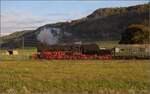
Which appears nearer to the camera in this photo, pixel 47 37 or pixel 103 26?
pixel 47 37

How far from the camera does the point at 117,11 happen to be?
177 meters

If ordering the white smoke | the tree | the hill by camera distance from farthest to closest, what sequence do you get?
the hill, the white smoke, the tree

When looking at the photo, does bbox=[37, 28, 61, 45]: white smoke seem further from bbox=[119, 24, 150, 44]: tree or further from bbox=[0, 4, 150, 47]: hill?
bbox=[0, 4, 150, 47]: hill

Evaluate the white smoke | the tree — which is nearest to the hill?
the white smoke

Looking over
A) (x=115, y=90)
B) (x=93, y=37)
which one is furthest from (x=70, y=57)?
(x=93, y=37)

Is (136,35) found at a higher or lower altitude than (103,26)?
lower

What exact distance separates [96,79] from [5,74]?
156 inches

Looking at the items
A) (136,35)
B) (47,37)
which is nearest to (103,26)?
(47,37)

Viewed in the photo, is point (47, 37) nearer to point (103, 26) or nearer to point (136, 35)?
point (136, 35)

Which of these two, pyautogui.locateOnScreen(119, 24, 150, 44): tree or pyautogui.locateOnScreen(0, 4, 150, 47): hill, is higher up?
pyautogui.locateOnScreen(0, 4, 150, 47): hill

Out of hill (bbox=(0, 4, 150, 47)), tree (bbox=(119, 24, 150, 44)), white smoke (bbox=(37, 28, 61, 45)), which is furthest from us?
hill (bbox=(0, 4, 150, 47))

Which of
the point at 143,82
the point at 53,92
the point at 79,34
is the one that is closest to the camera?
the point at 53,92

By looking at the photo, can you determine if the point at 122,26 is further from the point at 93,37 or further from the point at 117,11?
the point at 117,11

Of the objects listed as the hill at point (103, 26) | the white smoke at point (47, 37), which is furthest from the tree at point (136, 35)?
the hill at point (103, 26)
